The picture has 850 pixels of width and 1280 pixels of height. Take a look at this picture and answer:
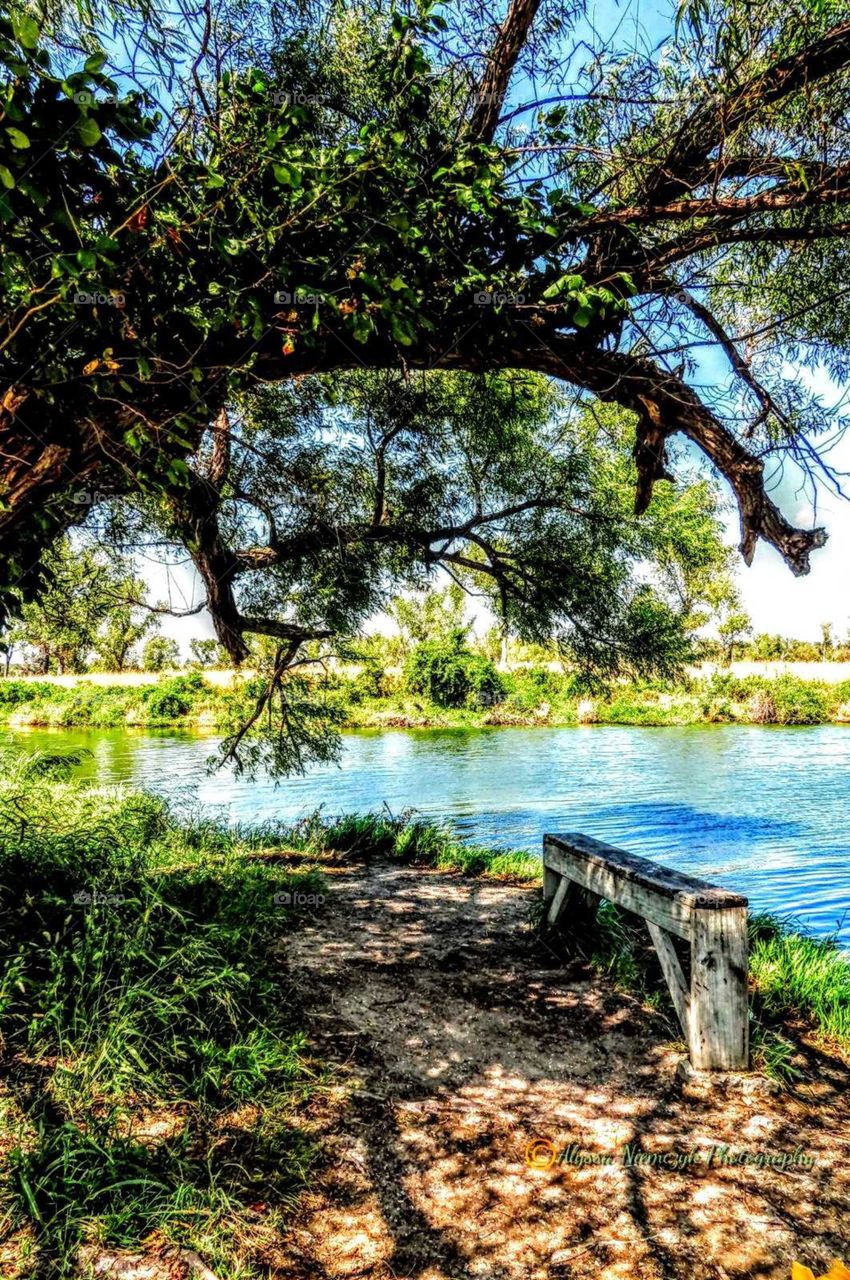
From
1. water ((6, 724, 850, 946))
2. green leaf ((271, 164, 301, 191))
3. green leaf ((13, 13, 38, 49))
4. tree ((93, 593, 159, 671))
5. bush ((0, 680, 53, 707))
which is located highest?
green leaf ((271, 164, 301, 191))

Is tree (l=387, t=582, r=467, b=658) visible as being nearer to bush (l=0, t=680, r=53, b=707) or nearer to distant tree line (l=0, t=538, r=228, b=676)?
distant tree line (l=0, t=538, r=228, b=676)

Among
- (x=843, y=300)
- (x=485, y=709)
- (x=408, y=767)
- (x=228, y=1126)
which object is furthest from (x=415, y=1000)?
(x=485, y=709)

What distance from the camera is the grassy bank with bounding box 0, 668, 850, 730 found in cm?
2833

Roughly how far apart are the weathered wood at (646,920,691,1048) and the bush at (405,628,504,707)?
86.5 ft

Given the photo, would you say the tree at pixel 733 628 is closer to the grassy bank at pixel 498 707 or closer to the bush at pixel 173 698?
the grassy bank at pixel 498 707

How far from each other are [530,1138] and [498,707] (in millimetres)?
27822

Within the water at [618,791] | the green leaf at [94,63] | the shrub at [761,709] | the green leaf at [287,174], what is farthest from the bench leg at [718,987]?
the shrub at [761,709]

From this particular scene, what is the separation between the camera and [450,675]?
100ft

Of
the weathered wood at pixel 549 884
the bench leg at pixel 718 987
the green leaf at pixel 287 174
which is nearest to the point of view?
the green leaf at pixel 287 174

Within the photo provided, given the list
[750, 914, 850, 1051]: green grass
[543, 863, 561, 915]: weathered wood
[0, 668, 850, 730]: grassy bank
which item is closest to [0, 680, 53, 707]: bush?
[0, 668, 850, 730]: grassy bank

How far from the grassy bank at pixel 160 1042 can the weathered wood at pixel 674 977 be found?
39 cm

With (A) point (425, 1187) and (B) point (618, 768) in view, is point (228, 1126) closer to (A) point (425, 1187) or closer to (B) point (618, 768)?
(A) point (425, 1187)

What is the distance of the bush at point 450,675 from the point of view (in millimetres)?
30125

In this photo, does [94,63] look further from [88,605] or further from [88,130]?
[88,605]
